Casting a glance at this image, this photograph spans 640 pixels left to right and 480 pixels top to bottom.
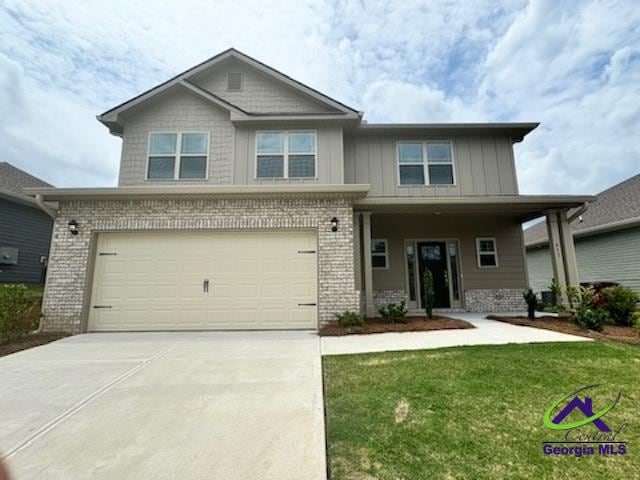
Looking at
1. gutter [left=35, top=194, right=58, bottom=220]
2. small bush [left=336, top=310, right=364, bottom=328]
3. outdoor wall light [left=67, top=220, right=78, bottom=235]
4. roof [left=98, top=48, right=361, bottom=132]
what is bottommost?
small bush [left=336, top=310, right=364, bottom=328]

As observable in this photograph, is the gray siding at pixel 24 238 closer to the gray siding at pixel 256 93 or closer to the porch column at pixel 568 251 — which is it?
the gray siding at pixel 256 93

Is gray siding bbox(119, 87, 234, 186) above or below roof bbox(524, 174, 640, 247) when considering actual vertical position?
above

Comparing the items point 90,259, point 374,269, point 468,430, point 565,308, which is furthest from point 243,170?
point 565,308

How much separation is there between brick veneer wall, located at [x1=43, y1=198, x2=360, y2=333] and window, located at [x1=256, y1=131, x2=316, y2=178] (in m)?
1.70

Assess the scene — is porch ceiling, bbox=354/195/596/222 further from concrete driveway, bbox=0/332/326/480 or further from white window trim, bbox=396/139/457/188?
concrete driveway, bbox=0/332/326/480

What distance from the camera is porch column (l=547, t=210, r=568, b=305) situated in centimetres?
768

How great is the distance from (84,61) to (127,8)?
3.06 m

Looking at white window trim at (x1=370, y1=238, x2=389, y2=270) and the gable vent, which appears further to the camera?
white window trim at (x1=370, y1=238, x2=389, y2=270)

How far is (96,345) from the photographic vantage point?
5.41 m

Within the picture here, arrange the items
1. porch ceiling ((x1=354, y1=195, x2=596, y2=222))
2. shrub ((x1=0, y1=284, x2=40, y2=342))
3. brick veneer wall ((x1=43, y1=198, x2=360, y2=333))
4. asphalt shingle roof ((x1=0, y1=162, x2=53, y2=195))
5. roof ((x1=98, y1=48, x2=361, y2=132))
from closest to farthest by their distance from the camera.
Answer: shrub ((x1=0, y1=284, x2=40, y2=342))
brick veneer wall ((x1=43, y1=198, x2=360, y2=333))
porch ceiling ((x1=354, y1=195, x2=596, y2=222))
roof ((x1=98, y1=48, x2=361, y2=132))
asphalt shingle roof ((x1=0, y1=162, x2=53, y2=195))

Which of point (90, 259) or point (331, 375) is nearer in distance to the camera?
Answer: point (331, 375)

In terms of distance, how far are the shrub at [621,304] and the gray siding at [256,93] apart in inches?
330

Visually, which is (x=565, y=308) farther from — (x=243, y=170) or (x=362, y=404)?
(x=243, y=170)

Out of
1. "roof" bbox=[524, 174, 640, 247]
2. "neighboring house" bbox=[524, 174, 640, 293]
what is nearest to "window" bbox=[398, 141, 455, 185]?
"roof" bbox=[524, 174, 640, 247]
